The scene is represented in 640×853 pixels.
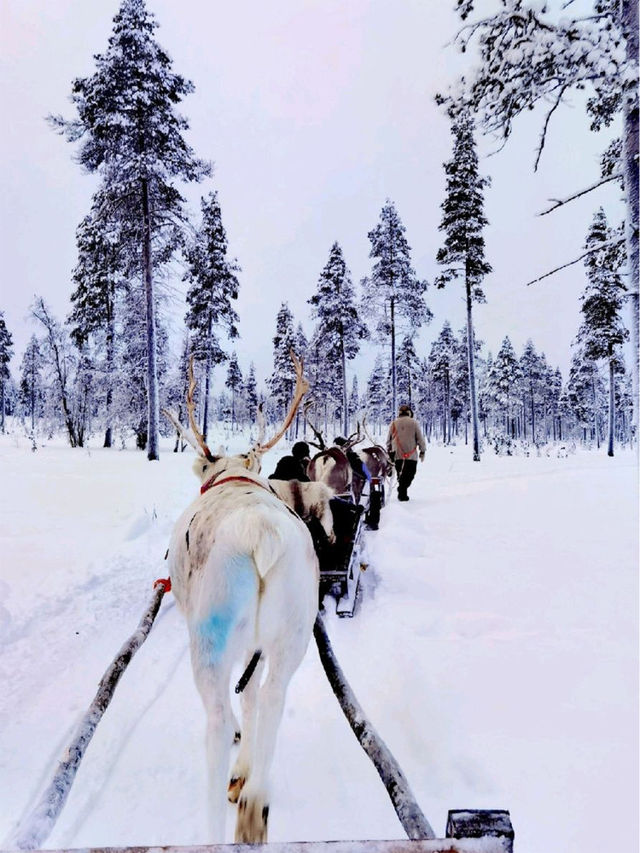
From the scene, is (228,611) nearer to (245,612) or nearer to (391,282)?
(245,612)

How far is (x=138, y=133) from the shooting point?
13.7 m

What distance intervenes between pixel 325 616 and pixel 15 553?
3.84 metres

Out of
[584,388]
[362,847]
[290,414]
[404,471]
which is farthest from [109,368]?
[584,388]

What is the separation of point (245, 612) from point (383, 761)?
731 millimetres

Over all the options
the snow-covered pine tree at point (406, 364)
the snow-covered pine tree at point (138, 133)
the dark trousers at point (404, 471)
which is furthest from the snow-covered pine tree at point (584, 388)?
the snow-covered pine tree at point (138, 133)

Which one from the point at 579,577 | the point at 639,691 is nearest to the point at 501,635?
the point at 639,691

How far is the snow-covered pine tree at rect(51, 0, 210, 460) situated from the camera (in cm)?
1310

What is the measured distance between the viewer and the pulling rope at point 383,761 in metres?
1.40

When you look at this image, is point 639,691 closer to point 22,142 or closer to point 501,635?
point 501,635

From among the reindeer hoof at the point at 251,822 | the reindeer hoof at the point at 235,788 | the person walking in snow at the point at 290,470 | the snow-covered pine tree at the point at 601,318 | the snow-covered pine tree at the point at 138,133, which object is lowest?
the reindeer hoof at the point at 235,788

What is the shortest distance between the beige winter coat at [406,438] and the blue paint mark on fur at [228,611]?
904 cm

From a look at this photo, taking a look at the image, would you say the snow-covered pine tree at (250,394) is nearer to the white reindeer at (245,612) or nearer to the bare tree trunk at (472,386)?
the bare tree trunk at (472,386)

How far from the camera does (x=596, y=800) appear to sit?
2.12 metres

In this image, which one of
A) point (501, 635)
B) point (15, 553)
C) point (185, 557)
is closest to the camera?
point (185, 557)
